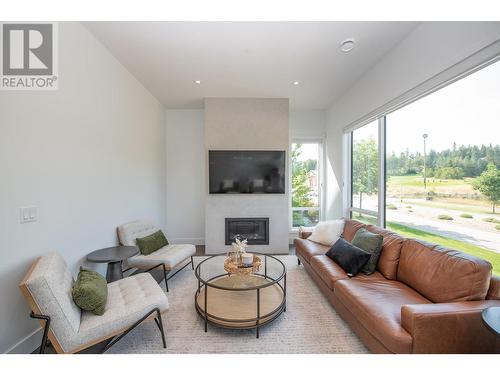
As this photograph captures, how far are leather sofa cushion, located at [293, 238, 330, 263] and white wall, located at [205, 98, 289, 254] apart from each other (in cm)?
→ 86

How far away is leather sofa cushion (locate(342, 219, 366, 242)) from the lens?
2.93 m

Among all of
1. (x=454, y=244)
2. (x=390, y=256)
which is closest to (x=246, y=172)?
(x=390, y=256)

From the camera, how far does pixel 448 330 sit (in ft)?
4.29

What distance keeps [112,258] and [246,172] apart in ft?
8.36

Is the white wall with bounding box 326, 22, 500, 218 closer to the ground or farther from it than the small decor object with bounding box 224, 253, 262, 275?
farther from it

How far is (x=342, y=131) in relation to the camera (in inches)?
160

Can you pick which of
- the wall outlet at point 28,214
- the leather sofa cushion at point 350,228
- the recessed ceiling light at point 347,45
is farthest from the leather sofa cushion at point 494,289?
the wall outlet at point 28,214

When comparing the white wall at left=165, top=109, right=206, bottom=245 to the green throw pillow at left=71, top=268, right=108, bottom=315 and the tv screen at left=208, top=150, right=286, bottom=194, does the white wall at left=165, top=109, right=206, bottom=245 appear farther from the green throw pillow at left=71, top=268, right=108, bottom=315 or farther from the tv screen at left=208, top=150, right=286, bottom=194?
the green throw pillow at left=71, top=268, right=108, bottom=315

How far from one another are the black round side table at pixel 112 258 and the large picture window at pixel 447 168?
132 inches

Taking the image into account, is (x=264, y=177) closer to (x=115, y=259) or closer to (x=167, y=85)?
(x=167, y=85)

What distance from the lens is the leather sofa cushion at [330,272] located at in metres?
2.15

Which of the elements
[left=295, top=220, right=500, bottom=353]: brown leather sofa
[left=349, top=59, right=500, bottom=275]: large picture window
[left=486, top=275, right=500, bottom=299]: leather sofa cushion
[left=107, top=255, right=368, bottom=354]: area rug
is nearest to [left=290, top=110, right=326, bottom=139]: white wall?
[left=349, top=59, right=500, bottom=275]: large picture window

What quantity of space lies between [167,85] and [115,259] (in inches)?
113
